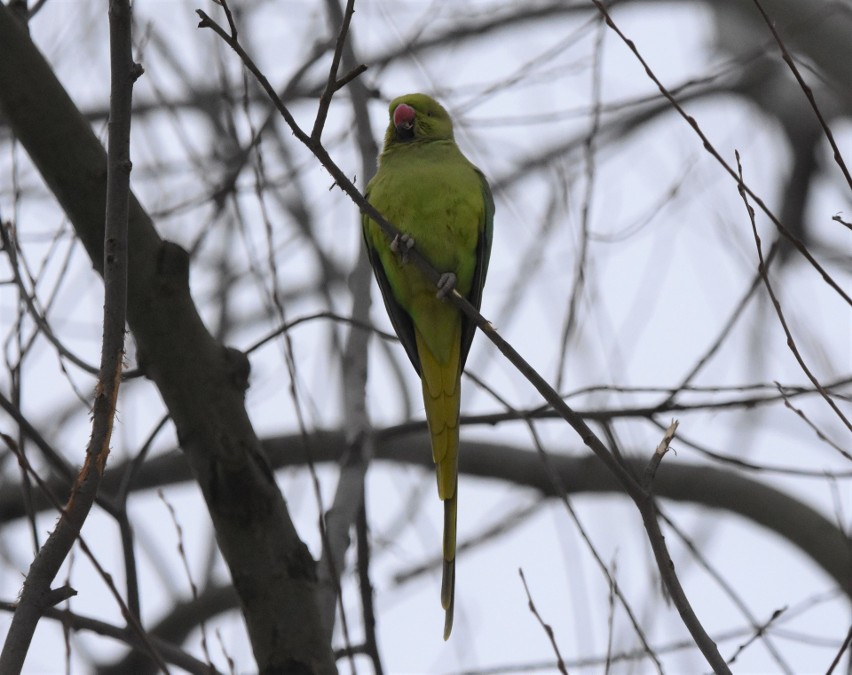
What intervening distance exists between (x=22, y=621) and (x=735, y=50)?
5928 mm

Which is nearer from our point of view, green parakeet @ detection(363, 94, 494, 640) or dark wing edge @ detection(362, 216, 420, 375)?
green parakeet @ detection(363, 94, 494, 640)

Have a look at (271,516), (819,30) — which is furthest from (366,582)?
(819,30)

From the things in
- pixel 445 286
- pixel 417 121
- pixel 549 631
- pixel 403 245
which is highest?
pixel 417 121

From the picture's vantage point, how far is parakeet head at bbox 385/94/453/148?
13.1ft

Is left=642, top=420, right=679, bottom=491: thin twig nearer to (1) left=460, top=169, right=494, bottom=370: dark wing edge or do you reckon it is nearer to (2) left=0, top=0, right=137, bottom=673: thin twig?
(2) left=0, top=0, right=137, bottom=673: thin twig

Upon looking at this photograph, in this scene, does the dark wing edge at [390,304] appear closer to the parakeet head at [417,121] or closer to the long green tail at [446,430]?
the long green tail at [446,430]

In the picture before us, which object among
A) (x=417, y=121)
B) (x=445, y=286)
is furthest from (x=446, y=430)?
(x=417, y=121)

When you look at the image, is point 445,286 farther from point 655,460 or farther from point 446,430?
point 655,460

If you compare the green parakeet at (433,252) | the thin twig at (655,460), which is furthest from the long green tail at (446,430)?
the thin twig at (655,460)

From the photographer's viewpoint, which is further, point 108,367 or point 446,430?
point 446,430

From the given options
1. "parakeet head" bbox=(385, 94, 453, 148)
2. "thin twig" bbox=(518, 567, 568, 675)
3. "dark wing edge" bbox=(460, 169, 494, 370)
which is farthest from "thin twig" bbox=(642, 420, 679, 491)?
"parakeet head" bbox=(385, 94, 453, 148)

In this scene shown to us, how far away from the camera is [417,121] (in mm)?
4004

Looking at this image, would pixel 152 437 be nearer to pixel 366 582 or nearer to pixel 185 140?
pixel 366 582

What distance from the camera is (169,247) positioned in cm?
255
